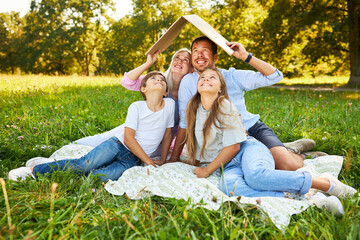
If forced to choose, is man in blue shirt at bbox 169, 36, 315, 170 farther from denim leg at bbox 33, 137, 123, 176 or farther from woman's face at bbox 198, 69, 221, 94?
denim leg at bbox 33, 137, 123, 176

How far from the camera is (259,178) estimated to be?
8.20 feet

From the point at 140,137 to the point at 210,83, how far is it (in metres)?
1.08

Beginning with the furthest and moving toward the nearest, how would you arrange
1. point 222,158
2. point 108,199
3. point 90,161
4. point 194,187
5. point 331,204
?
point 90,161 → point 222,158 → point 194,187 → point 108,199 → point 331,204

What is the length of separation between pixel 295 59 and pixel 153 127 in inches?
868

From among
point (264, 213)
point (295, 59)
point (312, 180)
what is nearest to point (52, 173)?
point (264, 213)

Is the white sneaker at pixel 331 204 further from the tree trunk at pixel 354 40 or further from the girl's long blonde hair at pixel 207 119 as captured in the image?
the tree trunk at pixel 354 40

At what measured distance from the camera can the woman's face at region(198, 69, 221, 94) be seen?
281cm

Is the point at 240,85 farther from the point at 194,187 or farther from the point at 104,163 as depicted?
the point at 104,163

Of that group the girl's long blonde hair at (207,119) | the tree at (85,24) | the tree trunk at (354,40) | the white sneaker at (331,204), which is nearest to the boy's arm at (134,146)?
the girl's long blonde hair at (207,119)

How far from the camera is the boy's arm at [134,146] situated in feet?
10.4

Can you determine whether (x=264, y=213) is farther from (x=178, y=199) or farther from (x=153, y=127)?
(x=153, y=127)

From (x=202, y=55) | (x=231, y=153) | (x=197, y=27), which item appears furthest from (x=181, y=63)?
(x=231, y=153)

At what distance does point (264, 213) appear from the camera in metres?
2.10

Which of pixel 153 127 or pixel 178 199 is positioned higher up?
pixel 153 127
